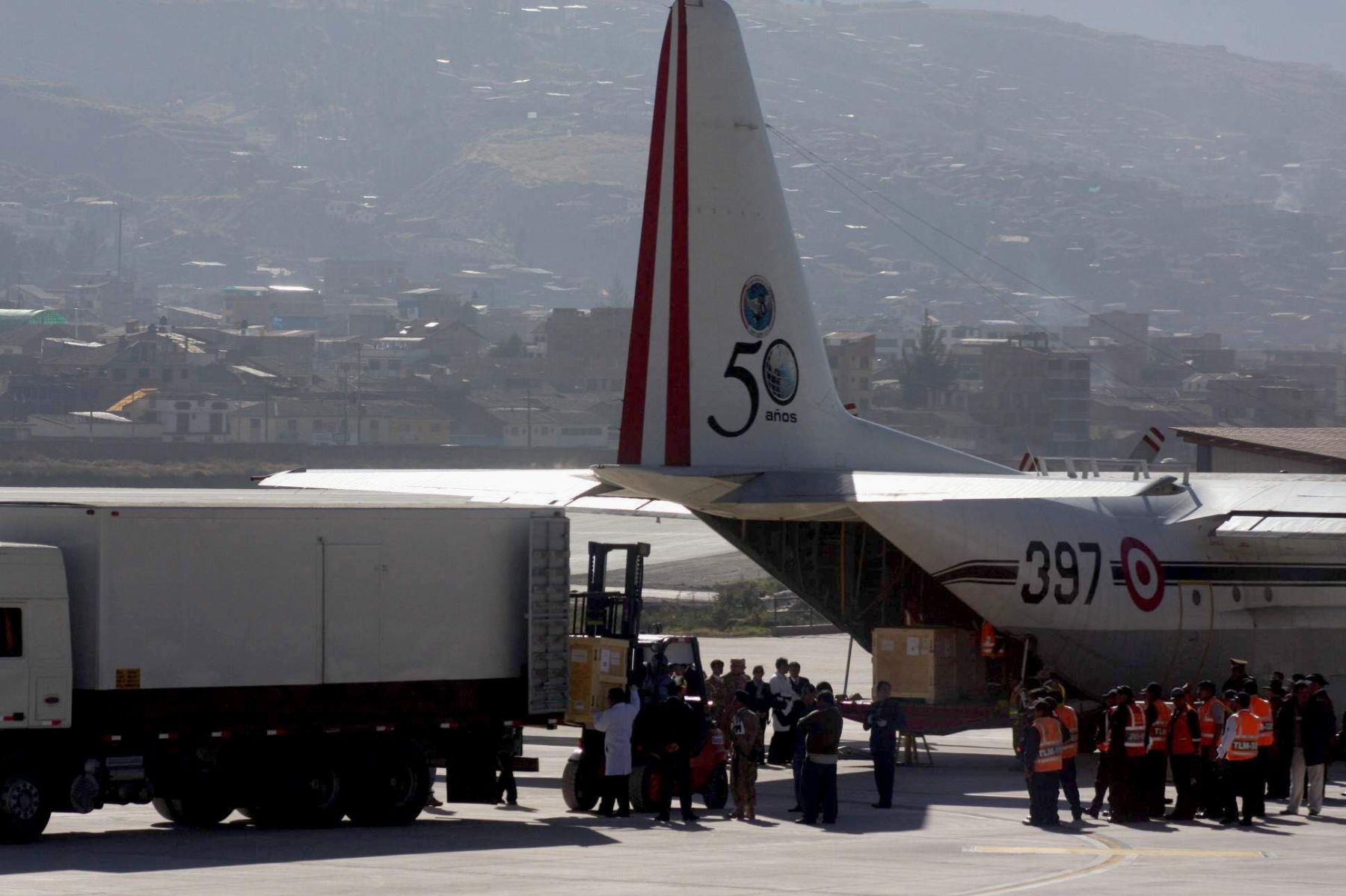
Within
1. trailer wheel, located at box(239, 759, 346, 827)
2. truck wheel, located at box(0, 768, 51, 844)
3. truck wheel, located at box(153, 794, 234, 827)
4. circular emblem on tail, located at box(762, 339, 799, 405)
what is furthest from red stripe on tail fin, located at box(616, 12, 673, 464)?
truck wheel, located at box(0, 768, 51, 844)

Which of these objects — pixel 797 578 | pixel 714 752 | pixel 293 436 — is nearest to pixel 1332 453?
pixel 797 578

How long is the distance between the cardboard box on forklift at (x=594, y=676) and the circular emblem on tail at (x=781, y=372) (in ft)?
20.9

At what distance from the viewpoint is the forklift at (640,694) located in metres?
19.5

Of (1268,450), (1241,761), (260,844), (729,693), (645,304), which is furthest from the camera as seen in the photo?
(1268,450)

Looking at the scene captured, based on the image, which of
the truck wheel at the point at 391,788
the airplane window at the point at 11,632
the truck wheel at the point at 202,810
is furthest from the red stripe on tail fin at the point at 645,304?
the airplane window at the point at 11,632

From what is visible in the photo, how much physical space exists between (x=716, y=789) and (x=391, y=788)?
12.9 feet

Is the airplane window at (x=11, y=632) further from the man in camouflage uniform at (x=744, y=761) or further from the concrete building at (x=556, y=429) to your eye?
the concrete building at (x=556, y=429)

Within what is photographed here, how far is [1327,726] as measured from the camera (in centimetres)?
2020

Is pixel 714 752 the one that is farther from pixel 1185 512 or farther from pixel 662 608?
pixel 662 608

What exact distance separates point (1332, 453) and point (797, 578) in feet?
56.7

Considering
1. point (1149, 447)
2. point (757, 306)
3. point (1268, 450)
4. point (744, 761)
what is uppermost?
point (757, 306)

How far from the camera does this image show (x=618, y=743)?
61.8 ft

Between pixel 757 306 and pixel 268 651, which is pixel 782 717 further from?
pixel 268 651

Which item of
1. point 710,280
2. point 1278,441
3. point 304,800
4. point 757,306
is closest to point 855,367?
point 1278,441
